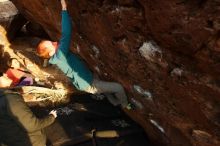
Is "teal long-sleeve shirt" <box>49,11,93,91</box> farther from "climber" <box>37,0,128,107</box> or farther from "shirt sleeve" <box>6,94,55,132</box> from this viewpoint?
"shirt sleeve" <box>6,94,55,132</box>

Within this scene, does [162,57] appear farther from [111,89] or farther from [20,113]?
[20,113]

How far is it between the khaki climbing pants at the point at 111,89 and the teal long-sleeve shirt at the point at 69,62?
5.0 inches

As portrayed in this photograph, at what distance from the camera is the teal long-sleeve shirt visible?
23.6ft

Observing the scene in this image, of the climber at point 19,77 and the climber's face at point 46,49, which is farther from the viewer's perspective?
the climber at point 19,77

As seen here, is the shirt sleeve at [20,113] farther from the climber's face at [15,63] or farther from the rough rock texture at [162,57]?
the climber's face at [15,63]

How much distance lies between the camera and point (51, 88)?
10.1m

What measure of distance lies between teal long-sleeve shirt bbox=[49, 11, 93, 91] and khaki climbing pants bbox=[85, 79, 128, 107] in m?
0.13

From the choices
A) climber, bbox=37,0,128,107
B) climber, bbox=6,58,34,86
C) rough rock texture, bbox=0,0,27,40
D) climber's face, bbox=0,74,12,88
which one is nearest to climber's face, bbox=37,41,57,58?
climber, bbox=37,0,128,107

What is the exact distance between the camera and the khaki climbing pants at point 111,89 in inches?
303

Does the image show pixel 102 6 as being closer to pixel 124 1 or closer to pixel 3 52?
pixel 124 1

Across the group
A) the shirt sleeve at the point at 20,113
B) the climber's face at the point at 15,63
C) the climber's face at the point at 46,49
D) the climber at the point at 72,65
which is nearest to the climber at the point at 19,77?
the climber's face at the point at 15,63

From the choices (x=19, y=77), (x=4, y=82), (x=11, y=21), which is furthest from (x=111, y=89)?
(x=11, y=21)

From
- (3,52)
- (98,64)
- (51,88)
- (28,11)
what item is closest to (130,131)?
(98,64)

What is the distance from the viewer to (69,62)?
7648mm
